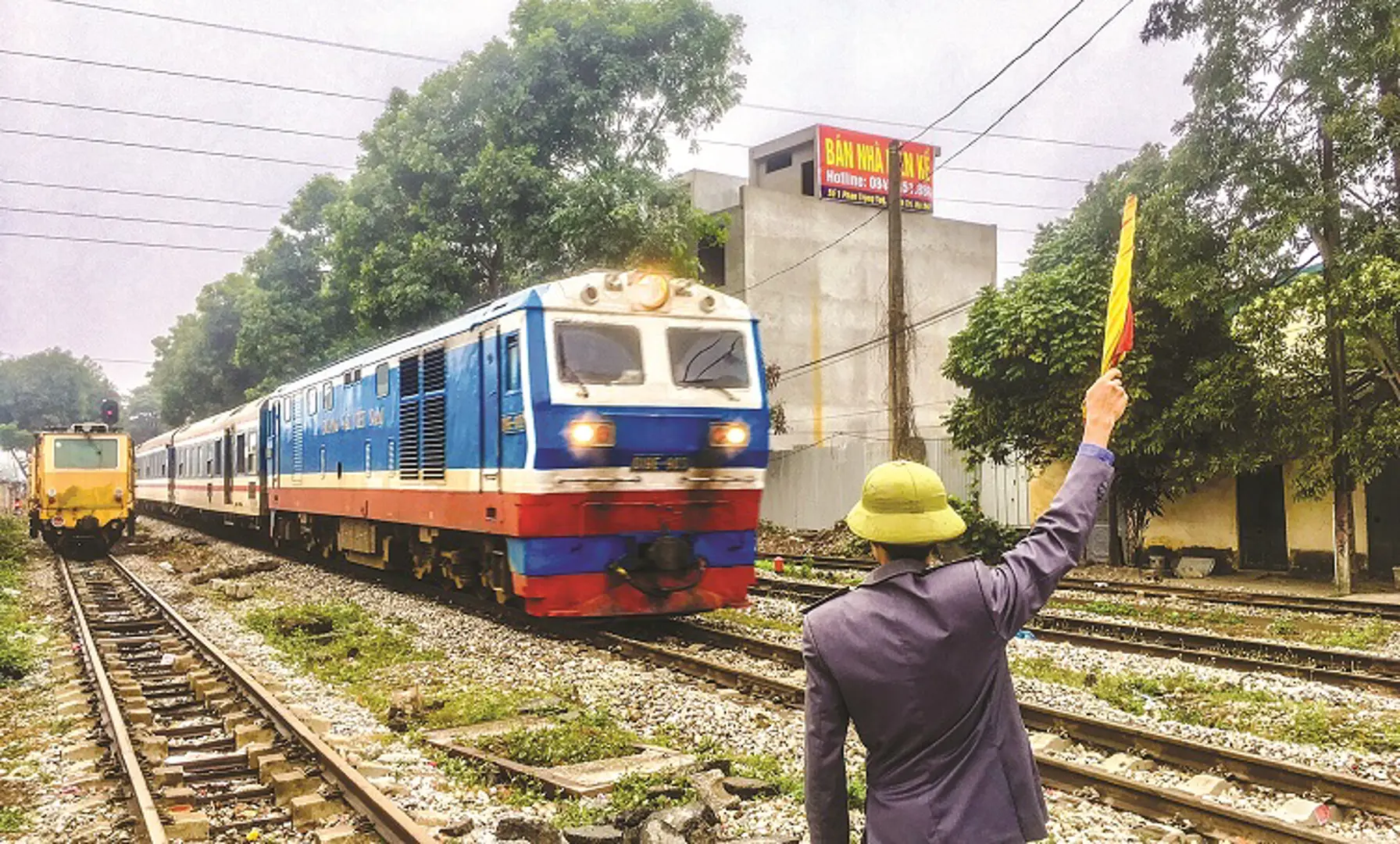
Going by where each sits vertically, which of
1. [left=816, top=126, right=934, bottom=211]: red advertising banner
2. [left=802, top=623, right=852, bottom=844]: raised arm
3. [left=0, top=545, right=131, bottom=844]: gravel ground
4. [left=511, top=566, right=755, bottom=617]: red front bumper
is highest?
[left=816, top=126, right=934, bottom=211]: red advertising banner

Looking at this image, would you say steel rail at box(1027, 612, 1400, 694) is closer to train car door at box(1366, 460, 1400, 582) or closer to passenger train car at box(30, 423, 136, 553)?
train car door at box(1366, 460, 1400, 582)

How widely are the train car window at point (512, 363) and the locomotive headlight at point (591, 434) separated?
0.69 metres

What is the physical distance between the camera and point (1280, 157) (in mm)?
14906

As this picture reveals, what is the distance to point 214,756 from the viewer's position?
691 cm

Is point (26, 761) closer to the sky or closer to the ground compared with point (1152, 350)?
closer to the ground

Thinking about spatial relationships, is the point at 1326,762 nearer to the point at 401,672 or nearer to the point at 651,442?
the point at 651,442

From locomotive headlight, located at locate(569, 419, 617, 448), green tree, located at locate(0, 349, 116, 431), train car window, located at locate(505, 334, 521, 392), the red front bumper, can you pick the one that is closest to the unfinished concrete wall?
the red front bumper

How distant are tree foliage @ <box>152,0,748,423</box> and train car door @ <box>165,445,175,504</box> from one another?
464 inches

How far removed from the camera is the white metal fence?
2472 cm

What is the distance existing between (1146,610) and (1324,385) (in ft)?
15.3

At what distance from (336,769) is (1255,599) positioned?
11786 mm

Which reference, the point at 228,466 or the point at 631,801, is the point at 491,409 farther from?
the point at 228,466

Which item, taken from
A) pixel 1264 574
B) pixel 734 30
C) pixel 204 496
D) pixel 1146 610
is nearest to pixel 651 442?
pixel 1146 610

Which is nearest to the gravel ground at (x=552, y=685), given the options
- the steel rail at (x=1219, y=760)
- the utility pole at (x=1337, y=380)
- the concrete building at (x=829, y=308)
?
the steel rail at (x=1219, y=760)
